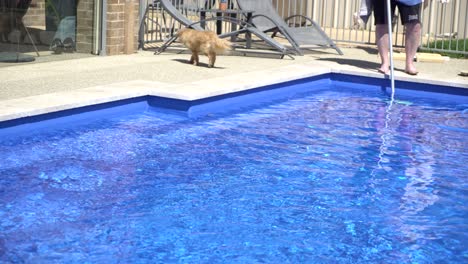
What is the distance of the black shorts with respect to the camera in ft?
32.1

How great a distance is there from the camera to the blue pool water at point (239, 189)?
474cm

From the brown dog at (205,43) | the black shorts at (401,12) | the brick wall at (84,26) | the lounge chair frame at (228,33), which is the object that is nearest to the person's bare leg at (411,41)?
the black shorts at (401,12)

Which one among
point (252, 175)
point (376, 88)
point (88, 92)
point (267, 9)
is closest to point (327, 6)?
point (267, 9)

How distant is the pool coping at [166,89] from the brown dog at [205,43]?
51 cm

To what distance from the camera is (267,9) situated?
12.1 meters

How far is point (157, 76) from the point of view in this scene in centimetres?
923

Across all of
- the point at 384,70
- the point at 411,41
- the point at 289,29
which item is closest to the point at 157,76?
the point at 384,70

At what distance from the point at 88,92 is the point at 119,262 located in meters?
3.62

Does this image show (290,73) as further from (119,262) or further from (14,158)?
(119,262)

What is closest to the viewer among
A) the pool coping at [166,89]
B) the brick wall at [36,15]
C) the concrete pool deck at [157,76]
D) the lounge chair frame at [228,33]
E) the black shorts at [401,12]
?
the pool coping at [166,89]

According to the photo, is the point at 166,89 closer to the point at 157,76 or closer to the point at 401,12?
the point at 157,76

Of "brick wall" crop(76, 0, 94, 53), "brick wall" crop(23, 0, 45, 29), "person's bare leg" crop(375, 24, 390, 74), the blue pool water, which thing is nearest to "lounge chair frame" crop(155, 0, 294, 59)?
"brick wall" crop(76, 0, 94, 53)

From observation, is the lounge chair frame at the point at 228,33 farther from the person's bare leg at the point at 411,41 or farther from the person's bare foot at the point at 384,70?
the person's bare leg at the point at 411,41

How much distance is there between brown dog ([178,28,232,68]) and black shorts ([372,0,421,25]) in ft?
6.02
